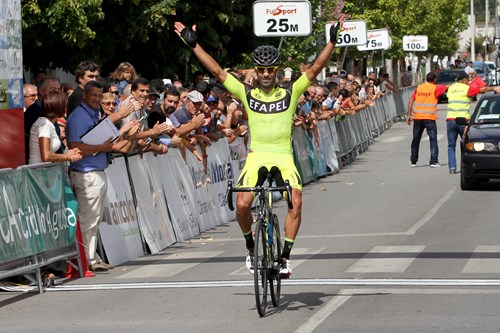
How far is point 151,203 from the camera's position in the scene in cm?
1583

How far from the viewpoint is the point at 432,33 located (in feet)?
242

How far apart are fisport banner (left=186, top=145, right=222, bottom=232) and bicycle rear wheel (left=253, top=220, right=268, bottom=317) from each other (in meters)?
7.37

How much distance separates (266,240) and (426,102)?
1774cm

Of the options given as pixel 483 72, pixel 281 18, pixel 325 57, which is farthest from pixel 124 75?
pixel 483 72

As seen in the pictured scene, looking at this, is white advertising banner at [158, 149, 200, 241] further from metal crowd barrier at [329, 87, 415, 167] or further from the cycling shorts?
metal crowd barrier at [329, 87, 415, 167]

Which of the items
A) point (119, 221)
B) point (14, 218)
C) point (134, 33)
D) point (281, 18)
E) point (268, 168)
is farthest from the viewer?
point (281, 18)

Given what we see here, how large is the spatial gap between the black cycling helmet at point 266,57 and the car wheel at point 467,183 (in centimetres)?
1131

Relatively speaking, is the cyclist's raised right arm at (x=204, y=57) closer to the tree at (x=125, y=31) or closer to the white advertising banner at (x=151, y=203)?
the white advertising banner at (x=151, y=203)

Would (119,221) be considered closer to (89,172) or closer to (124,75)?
(89,172)

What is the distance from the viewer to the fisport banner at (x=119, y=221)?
1431 centimetres

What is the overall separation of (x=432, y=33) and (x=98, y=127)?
6172cm

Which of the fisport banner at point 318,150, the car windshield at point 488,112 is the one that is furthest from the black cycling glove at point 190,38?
the fisport banner at point 318,150

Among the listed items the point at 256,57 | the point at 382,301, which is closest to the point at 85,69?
the point at 256,57

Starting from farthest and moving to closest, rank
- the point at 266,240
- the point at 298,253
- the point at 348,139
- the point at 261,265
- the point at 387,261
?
the point at 348,139 < the point at 298,253 < the point at 387,261 < the point at 266,240 < the point at 261,265
